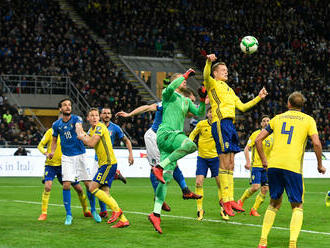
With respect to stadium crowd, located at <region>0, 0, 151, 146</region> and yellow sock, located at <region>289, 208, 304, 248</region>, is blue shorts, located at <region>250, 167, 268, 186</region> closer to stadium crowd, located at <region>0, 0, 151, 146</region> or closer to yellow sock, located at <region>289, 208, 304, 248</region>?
yellow sock, located at <region>289, 208, 304, 248</region>

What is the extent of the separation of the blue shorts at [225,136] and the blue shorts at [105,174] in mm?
1944

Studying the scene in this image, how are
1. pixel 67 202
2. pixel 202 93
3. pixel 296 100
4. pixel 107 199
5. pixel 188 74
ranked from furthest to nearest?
pixel 67 202
pixel 107 199
pixel 202 93
pixel 188 74
pixel 296 100

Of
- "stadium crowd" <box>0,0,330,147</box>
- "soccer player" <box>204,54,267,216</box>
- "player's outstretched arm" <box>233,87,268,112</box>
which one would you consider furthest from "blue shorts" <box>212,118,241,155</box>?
"stadium crowd" <box>0,0,330,147</box>

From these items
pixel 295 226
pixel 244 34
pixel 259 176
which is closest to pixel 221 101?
pixel 295 226

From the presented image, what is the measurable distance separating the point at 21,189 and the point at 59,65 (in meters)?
15.7

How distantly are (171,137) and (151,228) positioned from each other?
1.67 m

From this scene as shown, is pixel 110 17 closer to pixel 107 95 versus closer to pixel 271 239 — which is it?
pixel 107 95

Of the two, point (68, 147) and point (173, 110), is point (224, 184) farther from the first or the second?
point (68, 147)

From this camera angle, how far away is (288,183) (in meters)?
8.09

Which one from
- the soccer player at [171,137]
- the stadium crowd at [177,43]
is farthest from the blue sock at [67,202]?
the stadium crowd at [177,43]

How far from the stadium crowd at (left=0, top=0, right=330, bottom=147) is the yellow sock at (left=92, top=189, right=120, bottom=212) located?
20536 millimetres

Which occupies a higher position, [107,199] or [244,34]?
[244,34]

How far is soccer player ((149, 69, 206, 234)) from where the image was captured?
9648 mm

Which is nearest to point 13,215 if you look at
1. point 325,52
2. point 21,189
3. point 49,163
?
point 49,163
